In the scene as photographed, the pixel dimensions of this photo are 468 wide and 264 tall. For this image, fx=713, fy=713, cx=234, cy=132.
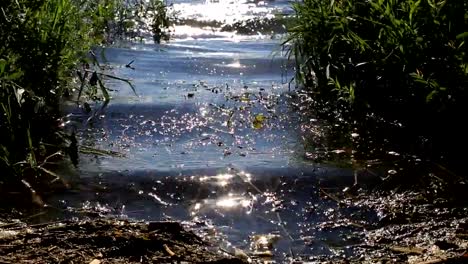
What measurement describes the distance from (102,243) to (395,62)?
7.72ft

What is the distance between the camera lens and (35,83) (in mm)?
4125

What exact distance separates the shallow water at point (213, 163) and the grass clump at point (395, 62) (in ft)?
1.41

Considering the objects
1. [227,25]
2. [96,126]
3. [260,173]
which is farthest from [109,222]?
[227,25]

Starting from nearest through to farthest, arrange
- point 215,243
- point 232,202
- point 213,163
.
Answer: point 215,243
point 232,202
point 213,163

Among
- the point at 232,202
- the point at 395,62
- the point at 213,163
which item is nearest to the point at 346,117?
the point at 395,62

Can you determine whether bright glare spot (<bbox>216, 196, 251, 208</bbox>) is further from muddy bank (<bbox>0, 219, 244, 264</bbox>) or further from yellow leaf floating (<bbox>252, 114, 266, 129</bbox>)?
yellow leaf floating (<bbox>252, 114, 266, 129</bbox>)

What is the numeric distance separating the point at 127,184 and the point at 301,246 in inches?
43.0

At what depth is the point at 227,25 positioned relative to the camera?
30.8 ft

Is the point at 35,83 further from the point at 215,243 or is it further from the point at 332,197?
the point at 332,197

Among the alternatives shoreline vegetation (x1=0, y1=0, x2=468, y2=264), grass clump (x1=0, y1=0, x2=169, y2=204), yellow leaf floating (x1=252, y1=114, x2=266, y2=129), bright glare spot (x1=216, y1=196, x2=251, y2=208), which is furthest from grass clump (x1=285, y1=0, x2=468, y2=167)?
grass clump (x1=0, y1=0, x2=169, y2=204)

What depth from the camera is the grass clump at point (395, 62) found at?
163 inches

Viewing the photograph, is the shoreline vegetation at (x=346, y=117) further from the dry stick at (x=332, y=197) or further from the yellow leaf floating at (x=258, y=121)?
the yellow leaf floating at (x=258, y=121)

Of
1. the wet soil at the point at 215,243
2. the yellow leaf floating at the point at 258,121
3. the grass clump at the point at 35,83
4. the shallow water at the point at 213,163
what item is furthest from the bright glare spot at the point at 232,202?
the yellow leaf floating at the point at 258,121

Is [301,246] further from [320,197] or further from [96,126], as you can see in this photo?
[96,126]
